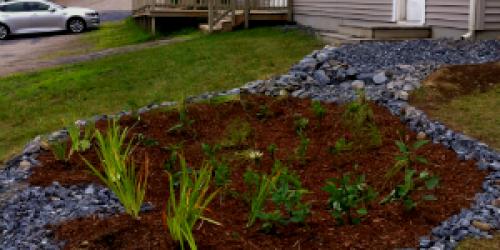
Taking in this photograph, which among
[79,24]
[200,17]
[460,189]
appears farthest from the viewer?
[79,24]

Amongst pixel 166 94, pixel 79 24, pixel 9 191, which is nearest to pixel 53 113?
pixel 166 94

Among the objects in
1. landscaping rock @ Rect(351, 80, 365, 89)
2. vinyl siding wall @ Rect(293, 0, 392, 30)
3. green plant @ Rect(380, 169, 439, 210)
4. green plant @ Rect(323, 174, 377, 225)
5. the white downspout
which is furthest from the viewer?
vinyl siding wall @ Rect(293, 0, 392, 30)

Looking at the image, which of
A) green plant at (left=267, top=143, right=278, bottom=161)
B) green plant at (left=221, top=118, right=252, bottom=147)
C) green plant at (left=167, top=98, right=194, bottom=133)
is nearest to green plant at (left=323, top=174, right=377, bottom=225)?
green plant at (left=267, top=143, right=278, bottom=161)

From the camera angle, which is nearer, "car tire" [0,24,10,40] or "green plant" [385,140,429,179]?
"green plant" [385,140,429,179]

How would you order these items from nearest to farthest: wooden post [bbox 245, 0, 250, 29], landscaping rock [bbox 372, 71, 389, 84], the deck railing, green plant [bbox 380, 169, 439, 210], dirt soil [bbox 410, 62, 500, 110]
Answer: green plant [bbox 380, 169, 439, 210] < dirt soil [bbox 410, 62, 500, 110] < landscaping rock [bbox 372, 71, 389, 84] < wooden post [bbox 245, 0, 250, 29] < the deck railing

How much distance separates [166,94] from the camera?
32.3ft

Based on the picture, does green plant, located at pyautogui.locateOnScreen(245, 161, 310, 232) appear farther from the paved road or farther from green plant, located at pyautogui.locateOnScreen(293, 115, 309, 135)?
the paved road

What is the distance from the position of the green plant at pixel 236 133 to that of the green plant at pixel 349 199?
1.69 meters

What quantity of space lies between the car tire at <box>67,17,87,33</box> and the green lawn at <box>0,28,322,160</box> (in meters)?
11.7

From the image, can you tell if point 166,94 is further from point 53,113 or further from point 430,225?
point 430,225

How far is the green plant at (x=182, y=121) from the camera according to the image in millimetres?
6383

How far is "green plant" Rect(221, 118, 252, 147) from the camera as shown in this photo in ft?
19.7

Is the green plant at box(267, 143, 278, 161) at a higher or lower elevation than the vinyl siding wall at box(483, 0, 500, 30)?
lower

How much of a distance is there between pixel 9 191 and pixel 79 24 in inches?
871
